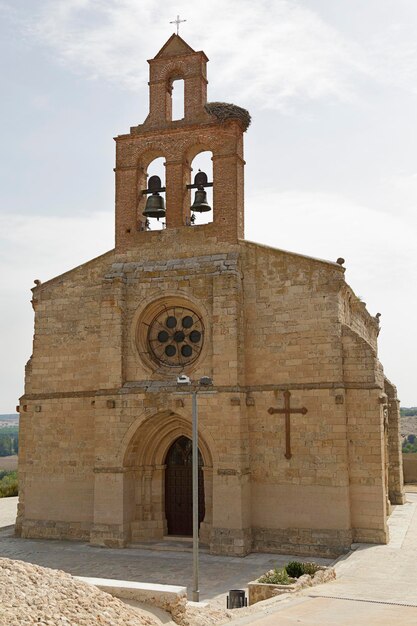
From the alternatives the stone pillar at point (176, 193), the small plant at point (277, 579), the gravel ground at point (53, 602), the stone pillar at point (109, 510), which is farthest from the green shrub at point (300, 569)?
the stone pillar at point (176, 193)

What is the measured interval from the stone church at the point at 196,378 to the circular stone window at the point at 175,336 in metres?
0.03

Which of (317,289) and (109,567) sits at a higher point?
(317,289)

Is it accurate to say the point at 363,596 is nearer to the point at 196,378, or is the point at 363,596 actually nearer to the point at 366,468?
the point at 366,468

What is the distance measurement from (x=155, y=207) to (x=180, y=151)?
1.84 meters

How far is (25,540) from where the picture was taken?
62.6ft

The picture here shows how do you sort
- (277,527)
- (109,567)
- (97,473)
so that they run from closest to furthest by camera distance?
(109,567)
(277,527)
(97,473)

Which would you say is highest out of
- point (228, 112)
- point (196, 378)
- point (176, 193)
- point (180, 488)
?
point (228, 112)

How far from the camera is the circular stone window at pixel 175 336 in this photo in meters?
18.7

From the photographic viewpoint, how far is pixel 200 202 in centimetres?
1859

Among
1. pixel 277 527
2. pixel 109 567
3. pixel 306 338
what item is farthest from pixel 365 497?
pixel 109 567

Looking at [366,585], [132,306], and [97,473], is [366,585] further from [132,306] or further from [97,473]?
[132,306]

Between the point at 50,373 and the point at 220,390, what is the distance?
5.76m

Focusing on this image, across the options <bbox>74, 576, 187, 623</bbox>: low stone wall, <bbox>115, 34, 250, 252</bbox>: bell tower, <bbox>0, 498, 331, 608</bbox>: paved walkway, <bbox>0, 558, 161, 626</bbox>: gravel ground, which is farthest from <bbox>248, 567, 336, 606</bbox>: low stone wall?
<bbox>115, 34, 250, 252</bbox>: bell tower

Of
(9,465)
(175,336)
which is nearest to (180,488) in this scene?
(175,336)
